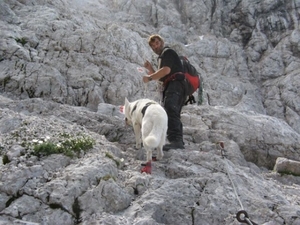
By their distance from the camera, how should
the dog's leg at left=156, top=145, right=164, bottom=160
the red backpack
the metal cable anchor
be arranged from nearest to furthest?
1. the metal cable anchor
2. the dog's leg at left=156, top=145, right=164, bottom=160
3. the red backpack

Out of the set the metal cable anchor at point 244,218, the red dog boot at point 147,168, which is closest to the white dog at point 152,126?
the red dog boot at point 147,168

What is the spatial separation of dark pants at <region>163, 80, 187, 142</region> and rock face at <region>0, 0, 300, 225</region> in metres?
0.78

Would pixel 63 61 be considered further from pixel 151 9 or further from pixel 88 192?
pixel 151 9

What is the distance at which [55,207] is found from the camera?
522 cm

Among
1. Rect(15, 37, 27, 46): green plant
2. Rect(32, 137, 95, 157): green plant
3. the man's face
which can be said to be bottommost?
Rect(32, 137, 95, 157): green plant

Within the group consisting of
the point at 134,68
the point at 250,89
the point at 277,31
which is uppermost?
the point at 277,31

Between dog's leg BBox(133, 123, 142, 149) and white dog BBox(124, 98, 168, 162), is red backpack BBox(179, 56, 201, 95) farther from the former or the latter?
dog's leg BBox(133, 123, 142, 149)

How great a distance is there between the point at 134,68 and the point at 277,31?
83.4ft

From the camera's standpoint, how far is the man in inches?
353

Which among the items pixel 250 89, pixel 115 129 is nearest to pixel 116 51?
pixel 115 129

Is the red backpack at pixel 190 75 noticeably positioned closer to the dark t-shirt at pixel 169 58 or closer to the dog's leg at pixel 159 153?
the dark t-shirt at pixel 169 58

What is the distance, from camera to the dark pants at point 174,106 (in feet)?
29.8

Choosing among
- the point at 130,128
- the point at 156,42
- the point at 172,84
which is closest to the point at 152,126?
the point at 172,84

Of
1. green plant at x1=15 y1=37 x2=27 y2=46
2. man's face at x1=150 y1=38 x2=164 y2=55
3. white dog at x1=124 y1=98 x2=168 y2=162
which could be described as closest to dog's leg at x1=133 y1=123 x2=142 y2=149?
white dog at x1=124 y1=98 x2=168 y2=162
